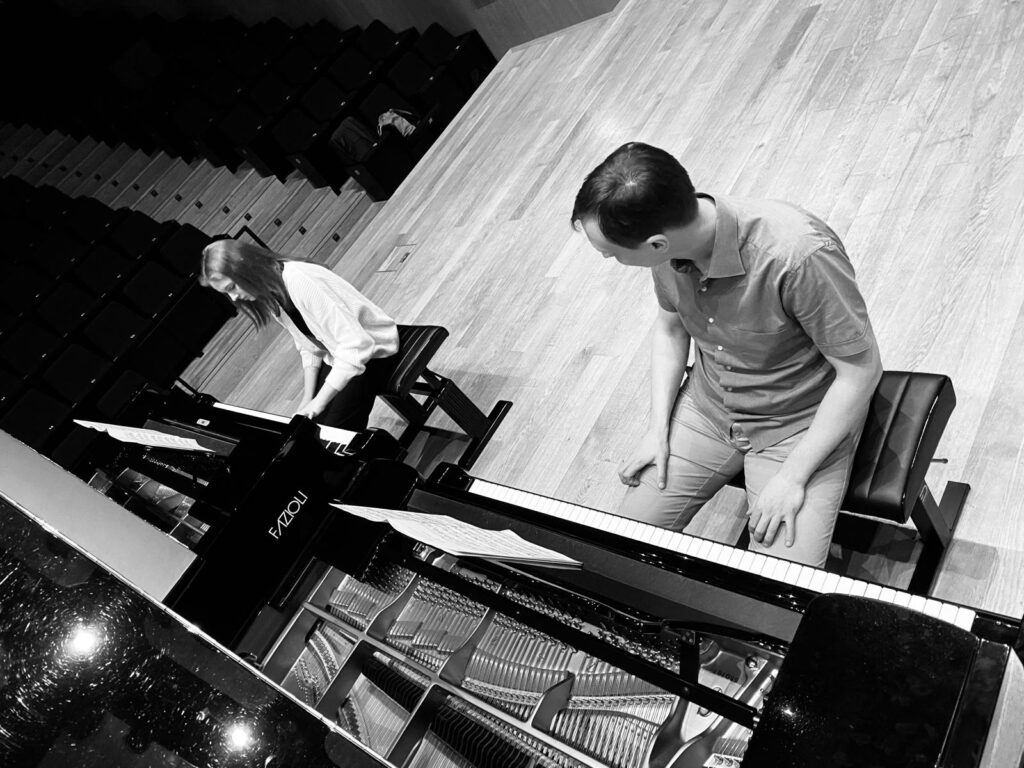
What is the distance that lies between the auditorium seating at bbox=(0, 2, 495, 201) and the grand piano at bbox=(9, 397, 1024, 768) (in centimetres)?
406

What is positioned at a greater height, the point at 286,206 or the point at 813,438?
the point at 813,438

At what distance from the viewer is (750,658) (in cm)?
146

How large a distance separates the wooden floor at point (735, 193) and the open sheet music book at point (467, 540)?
114 cm

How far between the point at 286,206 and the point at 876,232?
187 inches

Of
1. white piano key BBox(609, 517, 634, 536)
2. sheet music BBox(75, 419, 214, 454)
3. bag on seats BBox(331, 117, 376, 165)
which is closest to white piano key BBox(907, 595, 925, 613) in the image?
white piano key BBox(609, 517, 634, 536)

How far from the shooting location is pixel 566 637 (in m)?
1.52

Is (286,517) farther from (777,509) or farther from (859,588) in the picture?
(859,588)

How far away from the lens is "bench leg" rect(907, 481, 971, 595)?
81.0 inches

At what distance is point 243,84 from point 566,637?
259 inches

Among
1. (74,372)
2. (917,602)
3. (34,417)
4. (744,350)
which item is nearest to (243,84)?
(74,372)

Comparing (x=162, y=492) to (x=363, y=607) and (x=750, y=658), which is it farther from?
(x=750, y=658)

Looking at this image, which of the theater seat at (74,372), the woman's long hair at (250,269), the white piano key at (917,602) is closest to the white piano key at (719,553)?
the white piano key at (917,602)

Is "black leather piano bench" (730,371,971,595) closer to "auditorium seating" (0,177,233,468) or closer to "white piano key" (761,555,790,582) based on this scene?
"white piano key" (761,555,790,582)

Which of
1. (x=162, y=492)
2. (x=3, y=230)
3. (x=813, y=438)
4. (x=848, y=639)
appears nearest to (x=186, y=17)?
(x=3, y=230)
